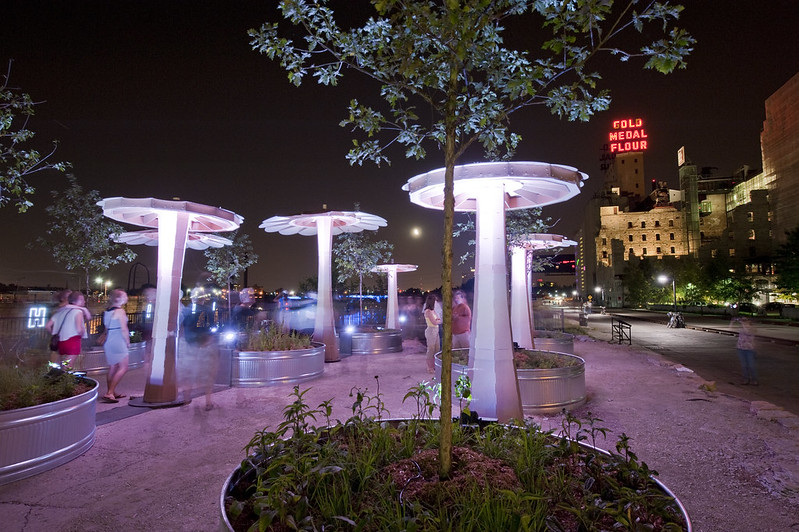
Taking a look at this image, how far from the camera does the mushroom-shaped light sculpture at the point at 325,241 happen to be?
476 inches

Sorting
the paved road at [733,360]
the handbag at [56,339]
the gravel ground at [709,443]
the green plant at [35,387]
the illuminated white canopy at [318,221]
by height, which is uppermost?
the illuminated white canopy at [318,221]

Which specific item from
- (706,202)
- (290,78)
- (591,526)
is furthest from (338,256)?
(706,202)

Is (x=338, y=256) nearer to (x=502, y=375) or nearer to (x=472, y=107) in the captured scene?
(x=502, y=375)

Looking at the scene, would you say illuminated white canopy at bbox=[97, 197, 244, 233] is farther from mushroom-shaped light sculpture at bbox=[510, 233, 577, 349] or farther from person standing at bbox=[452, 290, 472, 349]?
mushroom-shaped light sculpture at bbox=[510, 233, 577, 349]

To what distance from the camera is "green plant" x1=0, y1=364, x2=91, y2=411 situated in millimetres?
4895

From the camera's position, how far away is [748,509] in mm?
4000

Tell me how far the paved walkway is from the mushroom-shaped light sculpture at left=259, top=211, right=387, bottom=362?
2.78 meters

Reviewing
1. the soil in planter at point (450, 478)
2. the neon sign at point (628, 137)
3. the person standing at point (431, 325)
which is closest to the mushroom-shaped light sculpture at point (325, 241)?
the person standing at point (431, 325)

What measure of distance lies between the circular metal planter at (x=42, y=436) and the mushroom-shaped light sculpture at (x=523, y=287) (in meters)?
9.10

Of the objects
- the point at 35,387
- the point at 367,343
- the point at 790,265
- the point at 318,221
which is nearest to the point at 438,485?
the point at 35,387

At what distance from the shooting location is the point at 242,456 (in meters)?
5.27

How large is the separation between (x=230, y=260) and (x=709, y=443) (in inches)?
983

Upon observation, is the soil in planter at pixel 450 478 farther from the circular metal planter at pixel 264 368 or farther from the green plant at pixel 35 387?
the circular metal planter at pixel 264 368

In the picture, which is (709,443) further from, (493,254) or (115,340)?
(115,340)
